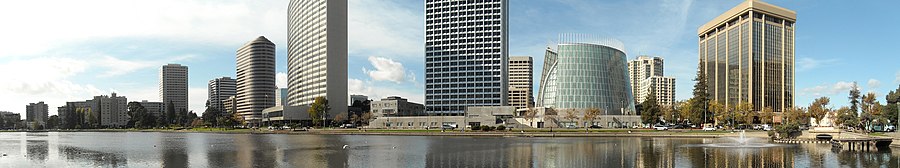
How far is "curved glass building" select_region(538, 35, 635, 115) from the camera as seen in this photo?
184 m

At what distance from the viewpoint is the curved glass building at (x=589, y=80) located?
18412 cm

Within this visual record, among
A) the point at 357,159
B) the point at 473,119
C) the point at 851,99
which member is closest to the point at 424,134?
the point at 473,119

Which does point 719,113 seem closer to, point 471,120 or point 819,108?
point 819,108

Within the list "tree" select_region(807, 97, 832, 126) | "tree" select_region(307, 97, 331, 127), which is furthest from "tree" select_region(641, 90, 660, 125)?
"tree" select_region(307, 97, 331, 127)

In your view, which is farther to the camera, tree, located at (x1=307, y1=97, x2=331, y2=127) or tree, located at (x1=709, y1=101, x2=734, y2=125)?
tree, located at (x1=307, y1=97, x2=331, y2=127)

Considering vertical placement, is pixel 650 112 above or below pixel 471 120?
above

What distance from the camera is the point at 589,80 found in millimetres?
185625

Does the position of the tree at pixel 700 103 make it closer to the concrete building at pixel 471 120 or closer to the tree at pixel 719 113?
the tree at pixel 719 113

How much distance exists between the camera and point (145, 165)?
53.1 m

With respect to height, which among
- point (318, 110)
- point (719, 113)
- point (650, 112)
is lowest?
point (318, 110)

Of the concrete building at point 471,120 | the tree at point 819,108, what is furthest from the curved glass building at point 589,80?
the tree at point 819,108

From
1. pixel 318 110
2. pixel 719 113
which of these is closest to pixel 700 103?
pixel 719 113

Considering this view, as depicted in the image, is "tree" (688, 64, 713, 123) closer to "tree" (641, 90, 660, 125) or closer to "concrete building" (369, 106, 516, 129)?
"tree" (641, 90, 660, 125)

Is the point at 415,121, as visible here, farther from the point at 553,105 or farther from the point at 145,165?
the point at 145,165
